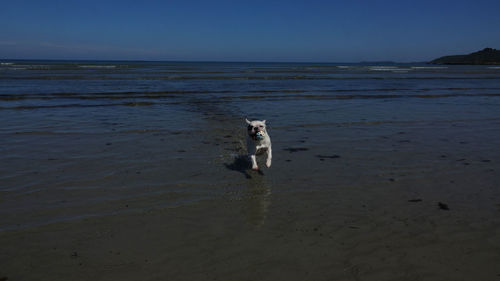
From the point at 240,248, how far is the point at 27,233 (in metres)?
2.58

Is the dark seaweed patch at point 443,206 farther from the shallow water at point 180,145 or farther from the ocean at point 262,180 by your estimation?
the shallow water at point 180,145

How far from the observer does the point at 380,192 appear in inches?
227

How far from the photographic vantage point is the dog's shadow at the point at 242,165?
689cm

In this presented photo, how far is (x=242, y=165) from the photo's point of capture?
7430 millimetres

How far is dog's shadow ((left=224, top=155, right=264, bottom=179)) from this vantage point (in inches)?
271

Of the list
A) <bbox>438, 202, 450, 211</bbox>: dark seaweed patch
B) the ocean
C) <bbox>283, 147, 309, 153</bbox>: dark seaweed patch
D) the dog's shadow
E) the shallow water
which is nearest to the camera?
the ocean

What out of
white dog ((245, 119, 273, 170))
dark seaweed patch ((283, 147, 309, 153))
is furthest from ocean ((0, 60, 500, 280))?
white dog ((245, 119, 273, 170))

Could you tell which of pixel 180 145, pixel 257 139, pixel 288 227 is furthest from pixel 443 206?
pixel 180 145

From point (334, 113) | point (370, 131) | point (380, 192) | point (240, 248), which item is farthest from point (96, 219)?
point (334, 113)

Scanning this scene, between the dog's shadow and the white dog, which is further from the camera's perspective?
the dog's shadow

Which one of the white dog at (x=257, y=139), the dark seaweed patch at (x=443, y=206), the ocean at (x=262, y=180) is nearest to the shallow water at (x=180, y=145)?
the ocean at (x=262, y=180)

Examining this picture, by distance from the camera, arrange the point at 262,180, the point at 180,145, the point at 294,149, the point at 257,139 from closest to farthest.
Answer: the point at 262,180 < the point at 257,139 < the point at 294,149 < the point at 180,145

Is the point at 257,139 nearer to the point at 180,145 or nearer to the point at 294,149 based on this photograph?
the point at 294,149

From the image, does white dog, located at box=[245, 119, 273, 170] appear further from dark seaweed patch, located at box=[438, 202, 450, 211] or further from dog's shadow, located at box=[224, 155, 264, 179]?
dark seaweed patch, located at box=[438, 202, 450, 211]
